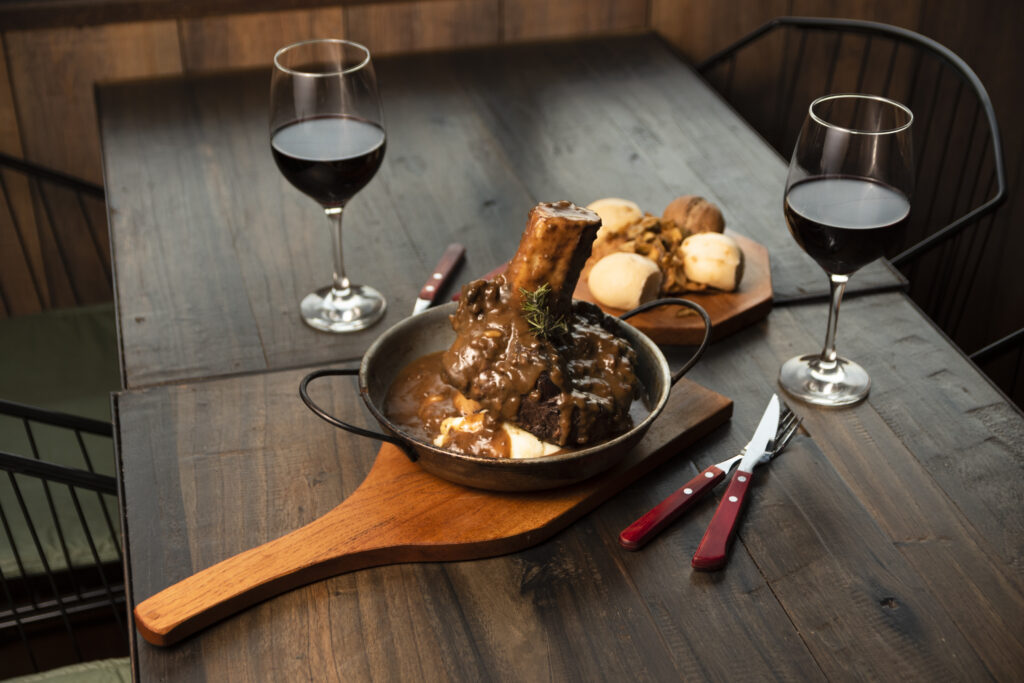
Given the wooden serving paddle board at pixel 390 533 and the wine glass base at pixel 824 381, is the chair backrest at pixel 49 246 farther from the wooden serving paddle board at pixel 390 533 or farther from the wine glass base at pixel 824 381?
the wine glass base at pixel 824 381

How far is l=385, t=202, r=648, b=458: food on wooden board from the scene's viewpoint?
0.92 metres

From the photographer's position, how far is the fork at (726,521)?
Result: 90 centimetres

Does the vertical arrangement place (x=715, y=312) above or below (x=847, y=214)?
below

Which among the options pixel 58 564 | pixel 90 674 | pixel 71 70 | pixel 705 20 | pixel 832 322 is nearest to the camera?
pixel 832 322

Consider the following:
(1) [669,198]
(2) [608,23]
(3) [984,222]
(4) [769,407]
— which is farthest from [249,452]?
A: (3) [984,222]

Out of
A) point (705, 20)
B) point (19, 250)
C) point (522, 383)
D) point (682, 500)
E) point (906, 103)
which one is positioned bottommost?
point (19, 250)

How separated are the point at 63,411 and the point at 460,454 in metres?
1.04

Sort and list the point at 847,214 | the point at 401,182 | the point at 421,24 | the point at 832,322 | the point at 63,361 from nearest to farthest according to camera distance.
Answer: the point at 847,214 < the point at 832,322 < the point at 401,182 < the point at 63,361 < the point at 421,24

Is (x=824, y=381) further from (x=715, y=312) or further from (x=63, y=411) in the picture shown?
(x=63, y=411)

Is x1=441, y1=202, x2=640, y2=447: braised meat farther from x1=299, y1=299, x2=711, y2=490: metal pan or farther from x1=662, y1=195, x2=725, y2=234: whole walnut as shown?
x1=662, y1=195, x2=725, y2=234: whole walnut

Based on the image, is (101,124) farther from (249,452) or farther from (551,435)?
(551,435)

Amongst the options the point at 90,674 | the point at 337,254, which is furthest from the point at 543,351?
the point at 90,674

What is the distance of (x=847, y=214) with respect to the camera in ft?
3.35

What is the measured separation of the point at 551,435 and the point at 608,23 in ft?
5.05
